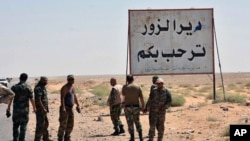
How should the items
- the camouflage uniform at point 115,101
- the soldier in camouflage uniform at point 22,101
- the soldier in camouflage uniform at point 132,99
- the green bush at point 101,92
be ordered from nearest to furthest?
the soldier in camouflage uniform at point 22,101, the soldier in camouflage uniform at point 132,99, the camouflage uniform at point 115,101, the green bush at point 101,92

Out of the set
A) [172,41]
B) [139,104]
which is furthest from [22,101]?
[172,41]

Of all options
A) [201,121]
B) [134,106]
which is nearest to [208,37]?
[201,121]

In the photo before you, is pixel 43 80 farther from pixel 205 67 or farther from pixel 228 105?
pixel 205 67

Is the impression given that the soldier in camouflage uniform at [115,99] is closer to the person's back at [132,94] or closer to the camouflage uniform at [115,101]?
the camouflage uniform at [115,101]

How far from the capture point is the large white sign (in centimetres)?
2567

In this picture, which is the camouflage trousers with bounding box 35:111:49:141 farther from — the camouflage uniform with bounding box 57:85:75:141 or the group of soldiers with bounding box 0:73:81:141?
the camouflage uniform with bounding box 57:85:75:141

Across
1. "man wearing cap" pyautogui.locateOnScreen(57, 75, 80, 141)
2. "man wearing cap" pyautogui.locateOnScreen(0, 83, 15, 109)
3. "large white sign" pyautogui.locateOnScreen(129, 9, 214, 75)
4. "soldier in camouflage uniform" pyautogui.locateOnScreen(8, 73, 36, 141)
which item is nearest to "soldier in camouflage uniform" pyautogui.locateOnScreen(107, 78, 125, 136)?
"man wearing cap" pyautogui.locateOnScreen(57, 75, 80, 141)

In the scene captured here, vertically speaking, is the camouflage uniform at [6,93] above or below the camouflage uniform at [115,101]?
above

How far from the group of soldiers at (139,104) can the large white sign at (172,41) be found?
1063cm

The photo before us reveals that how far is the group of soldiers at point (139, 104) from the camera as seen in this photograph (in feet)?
39.0

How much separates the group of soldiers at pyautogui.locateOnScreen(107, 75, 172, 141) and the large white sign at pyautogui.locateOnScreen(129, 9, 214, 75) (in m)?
10.6

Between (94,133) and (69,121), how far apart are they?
4149 millimetres

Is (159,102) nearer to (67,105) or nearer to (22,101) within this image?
(67,105)

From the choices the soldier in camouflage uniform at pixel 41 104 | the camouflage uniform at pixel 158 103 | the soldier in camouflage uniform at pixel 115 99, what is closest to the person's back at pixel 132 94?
the camouflage uniform at pixel 158 103
